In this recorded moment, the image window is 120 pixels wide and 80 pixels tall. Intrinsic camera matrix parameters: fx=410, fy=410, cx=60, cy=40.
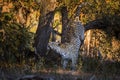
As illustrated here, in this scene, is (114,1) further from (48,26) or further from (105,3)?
(48,26)

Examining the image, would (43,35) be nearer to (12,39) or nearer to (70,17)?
(70,17)

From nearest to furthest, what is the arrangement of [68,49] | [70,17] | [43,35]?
[68,49], [43,35], [70,17]

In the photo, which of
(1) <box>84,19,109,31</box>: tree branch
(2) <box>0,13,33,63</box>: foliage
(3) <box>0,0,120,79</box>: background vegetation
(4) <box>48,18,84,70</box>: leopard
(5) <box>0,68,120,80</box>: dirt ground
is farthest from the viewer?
(1) <box>84,19,109,31</box>: tree branch

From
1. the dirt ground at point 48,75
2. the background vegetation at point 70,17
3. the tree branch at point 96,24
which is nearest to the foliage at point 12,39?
the background vegetation at point 70,17

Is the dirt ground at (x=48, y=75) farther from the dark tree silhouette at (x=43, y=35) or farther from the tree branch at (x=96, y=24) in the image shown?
the tree branch at (x=96, y=24)

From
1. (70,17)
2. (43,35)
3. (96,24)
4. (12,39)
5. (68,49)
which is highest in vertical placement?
(70,17)

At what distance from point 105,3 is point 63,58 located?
13.9ft

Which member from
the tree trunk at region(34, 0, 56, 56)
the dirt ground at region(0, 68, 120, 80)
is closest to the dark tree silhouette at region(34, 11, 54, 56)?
the tree trunk at region(34, 0, 56, 56)

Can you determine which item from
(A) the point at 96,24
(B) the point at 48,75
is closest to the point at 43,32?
(A) the point at 96,24

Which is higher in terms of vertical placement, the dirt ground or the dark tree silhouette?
the dark tree silhouette

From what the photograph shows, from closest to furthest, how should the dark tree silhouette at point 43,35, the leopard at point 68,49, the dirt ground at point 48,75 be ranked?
1. the dirt ground at point 48,75
2. the leopard at point 68,49
3. the dark tree silhouette at point 43,35

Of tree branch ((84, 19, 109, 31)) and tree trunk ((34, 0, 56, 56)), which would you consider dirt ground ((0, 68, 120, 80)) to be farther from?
tree branch ((84, 19, 109, 31))

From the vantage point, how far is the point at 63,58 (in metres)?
14.0

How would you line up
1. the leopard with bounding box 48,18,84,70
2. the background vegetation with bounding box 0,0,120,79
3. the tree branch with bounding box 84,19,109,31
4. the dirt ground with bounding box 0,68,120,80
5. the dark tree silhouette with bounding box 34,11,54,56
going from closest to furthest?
the dirt ground with bounding box 0,68,120,80, the background vegetation with bounding box 0,0,120,79, the leopard with bounding box 48,18,84,70, the dark tree silhouette with bounding box 34,11,54,56, the tree branch with bounding box 84,19,109,31
